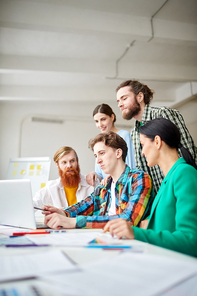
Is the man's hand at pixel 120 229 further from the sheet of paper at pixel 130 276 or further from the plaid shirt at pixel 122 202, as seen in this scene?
the plaid shirt at pixel 122 202

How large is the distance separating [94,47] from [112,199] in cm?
371

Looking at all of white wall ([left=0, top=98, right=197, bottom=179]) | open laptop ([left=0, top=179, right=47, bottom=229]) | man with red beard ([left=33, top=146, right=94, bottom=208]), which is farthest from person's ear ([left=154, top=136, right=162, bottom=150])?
white wall ([left=0, top=98, right=197, bottom=179])

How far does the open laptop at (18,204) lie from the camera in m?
1.19

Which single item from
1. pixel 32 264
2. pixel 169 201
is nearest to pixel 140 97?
pixel 169 201

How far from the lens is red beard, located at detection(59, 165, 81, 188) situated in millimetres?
2716

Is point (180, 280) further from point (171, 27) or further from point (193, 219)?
point (171, 27)

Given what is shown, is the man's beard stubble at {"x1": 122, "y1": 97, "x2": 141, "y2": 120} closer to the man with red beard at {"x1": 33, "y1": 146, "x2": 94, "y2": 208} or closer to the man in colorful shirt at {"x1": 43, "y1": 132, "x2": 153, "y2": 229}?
the man in colorful shirt at {"x1": 43, "y1": 132, "x2": 153, "y2": 229}

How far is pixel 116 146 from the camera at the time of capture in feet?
5.73

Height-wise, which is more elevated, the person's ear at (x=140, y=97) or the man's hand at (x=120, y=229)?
the person's ear at (x=140, y=97)

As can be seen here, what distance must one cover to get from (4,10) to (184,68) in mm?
3789

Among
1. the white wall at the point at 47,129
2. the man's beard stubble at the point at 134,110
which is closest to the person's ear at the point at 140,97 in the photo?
the man's beard stubble at the point at 134,110

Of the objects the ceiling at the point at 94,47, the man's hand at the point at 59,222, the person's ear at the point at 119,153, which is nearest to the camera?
the man's hand at the point at 59,222

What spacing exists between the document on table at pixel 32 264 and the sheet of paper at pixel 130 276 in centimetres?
4

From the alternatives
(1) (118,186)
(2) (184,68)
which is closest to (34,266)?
(1) (118,186)
